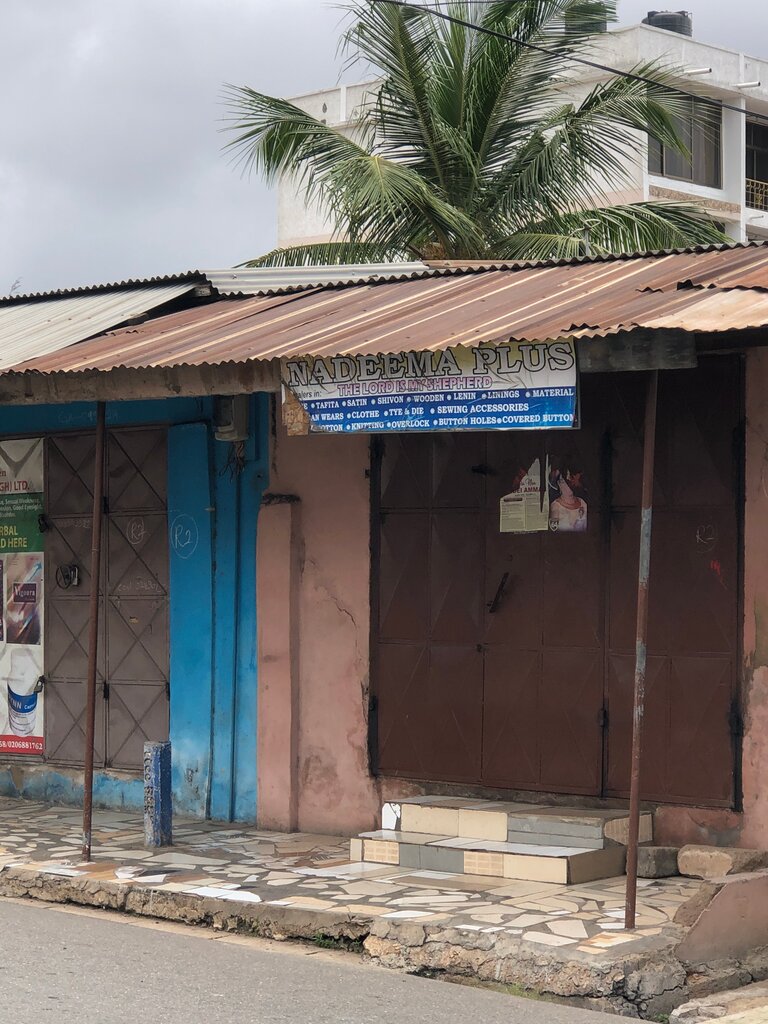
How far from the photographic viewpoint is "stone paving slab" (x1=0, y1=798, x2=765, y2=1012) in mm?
6335

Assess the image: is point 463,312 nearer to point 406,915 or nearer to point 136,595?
point 406,915

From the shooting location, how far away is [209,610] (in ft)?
34.1

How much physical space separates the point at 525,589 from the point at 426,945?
2727 mm

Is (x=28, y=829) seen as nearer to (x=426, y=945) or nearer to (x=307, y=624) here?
(x=307, y=624)

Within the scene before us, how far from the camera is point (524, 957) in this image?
21.0 feet

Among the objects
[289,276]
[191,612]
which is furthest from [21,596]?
[289,276]

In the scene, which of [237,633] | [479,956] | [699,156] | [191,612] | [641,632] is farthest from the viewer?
[699,156]

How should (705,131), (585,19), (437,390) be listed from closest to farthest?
(437,390), (585,19), (705,131)

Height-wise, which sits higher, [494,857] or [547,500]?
[547,500]

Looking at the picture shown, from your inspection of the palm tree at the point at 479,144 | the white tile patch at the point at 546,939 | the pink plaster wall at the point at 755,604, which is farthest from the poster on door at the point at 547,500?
the palm tree at the point at 479,144

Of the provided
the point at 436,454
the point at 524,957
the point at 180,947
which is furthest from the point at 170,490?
the point at 524,957

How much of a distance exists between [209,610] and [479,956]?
170 inches

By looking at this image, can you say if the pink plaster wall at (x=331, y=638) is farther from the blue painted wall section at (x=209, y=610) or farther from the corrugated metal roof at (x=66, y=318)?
the corrugated metal roof at (x=66, y=318)

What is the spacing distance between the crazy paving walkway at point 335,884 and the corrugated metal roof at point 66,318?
2.93 meters
